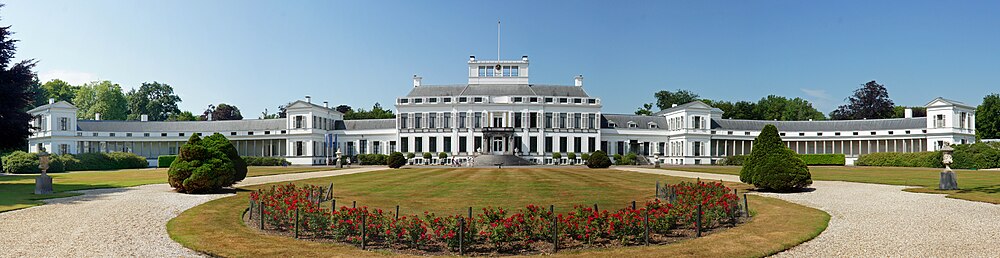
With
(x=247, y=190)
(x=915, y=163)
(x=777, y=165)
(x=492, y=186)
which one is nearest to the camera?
(x=777, y=165)

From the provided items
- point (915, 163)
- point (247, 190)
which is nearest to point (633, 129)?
point (915, 163)

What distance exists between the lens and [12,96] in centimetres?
2991

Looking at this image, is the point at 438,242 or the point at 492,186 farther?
the point at 492,186

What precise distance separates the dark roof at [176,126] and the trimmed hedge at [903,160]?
62.8 metres

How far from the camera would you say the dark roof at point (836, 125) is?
6700cm

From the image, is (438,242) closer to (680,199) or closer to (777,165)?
(680,199)

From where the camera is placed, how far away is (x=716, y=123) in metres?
72.4

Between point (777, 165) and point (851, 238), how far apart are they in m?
10.1

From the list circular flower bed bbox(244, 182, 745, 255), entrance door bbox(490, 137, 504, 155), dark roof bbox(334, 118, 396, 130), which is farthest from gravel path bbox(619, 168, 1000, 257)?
dark roof bbox(334, 118, 396, 130)

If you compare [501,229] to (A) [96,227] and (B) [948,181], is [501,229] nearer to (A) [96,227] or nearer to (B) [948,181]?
(A) [96,227]

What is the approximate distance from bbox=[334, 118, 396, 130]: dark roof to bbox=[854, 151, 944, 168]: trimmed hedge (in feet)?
165

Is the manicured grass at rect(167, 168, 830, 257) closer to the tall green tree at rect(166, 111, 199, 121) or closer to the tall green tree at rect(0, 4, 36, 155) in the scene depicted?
the tall green tree at rect(0, 4, 36, 155)

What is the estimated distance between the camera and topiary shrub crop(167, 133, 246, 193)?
22000mm

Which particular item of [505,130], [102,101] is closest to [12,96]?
[505,130]
